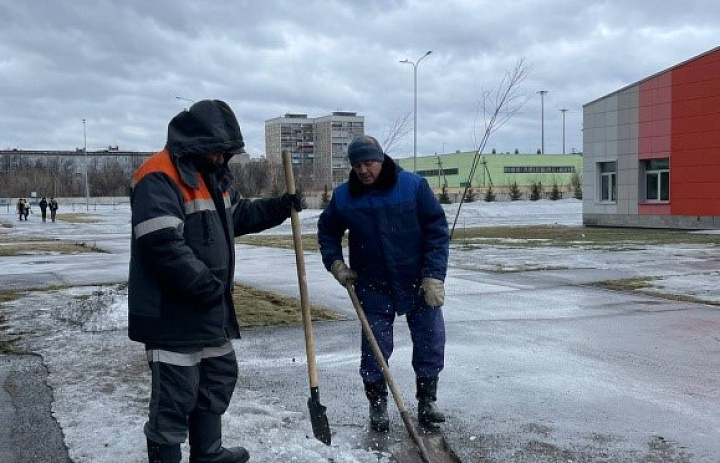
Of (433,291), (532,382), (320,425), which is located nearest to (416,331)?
(433,291)

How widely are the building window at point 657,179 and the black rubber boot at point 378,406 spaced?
29210 millimetres

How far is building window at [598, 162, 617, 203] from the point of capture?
33.3 metres

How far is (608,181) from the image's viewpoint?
3369 cm

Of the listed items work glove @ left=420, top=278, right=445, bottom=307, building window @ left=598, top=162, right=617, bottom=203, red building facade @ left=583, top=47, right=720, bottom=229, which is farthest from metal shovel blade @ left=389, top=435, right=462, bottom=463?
building window @ left=598, top=162, right=617, bottom=203

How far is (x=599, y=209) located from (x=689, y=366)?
28883 millimetres

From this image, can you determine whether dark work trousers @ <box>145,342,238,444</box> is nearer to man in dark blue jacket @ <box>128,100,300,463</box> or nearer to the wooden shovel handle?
man in dark blue jacket @ <box>128,100,300,463</box>

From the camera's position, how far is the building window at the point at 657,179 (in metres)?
30.9

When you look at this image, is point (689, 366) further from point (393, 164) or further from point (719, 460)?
point (393, 164)

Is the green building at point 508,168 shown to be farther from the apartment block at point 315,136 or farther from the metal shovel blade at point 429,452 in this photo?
the metal shovel blade at point 429,452

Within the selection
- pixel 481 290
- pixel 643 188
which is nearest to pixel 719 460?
pixel 481 290

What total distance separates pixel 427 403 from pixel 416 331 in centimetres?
45

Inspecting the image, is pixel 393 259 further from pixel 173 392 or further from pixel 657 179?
pixel 657 179

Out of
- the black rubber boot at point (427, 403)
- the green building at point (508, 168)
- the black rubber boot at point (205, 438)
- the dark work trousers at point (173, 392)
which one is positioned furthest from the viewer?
the green building at point (508, 168)

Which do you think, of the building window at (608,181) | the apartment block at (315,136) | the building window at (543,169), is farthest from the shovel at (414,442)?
the building window at (543,169)
